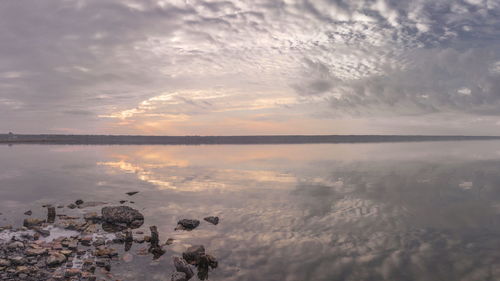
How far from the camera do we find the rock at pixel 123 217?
2348cm

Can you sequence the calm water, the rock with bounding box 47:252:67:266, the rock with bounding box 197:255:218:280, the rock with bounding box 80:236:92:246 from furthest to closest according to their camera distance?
1. the rock with bounding box 80:236:92:246
2. the calm water
3. the rock with bounding box 197:255:218:280
4. the rock with bounding box 47:252:67:266

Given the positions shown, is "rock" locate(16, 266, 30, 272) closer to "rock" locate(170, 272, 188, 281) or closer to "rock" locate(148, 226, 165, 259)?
"rock" locate(148, 226, 165, 259)

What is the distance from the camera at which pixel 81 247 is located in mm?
18234

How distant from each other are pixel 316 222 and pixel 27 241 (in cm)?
1891

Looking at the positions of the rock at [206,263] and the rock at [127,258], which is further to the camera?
the rock at [127,258]

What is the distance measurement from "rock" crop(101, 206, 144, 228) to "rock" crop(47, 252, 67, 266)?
701 centimetres

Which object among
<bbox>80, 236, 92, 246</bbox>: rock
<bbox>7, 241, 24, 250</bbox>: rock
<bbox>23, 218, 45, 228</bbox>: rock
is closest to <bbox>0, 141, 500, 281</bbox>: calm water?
<bbox>23, 218, 45, 228</bbox>: rock

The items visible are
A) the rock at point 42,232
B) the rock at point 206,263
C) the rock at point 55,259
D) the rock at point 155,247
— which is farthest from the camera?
the rock at point 42,232

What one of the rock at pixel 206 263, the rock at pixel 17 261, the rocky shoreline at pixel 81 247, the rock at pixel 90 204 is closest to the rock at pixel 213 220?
the rocky shoreline at pixel 81 247

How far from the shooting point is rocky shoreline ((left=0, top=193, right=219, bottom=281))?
14.5m

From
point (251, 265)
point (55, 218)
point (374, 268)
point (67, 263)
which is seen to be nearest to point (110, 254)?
point (67, 263)

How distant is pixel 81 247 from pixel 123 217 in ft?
17.7

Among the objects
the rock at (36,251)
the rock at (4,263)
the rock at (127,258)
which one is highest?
the rock at (4,263)

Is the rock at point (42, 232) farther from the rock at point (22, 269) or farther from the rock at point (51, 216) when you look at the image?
the rock at point (22, 269)
